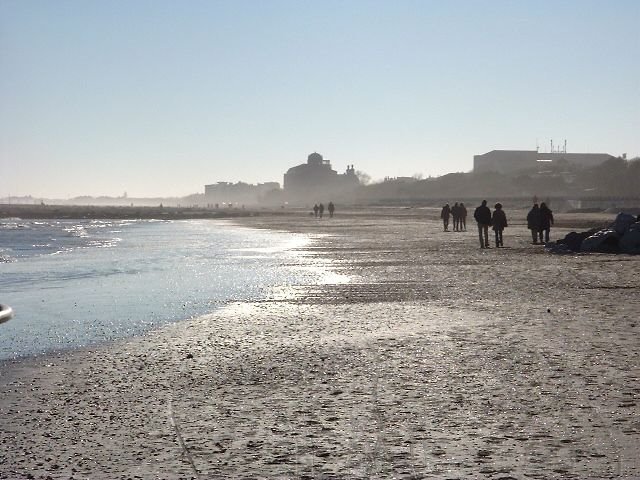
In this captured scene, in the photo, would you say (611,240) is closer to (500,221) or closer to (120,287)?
(500,221)

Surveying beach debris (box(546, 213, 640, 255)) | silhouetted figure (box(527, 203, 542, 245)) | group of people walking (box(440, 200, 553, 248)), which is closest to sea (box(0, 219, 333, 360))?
group of people walking (box(440, 200, 553, 248))

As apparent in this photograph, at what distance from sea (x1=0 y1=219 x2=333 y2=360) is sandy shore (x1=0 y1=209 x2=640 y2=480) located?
1.10 m

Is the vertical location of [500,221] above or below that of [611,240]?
above

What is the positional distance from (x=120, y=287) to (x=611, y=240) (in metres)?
17.1

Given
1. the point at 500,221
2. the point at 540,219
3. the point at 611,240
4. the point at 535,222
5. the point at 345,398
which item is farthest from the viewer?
the point at 535,222

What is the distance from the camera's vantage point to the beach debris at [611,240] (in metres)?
26.7

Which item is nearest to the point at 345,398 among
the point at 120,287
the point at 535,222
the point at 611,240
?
the point at 120,287

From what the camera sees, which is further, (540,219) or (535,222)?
(535,222)

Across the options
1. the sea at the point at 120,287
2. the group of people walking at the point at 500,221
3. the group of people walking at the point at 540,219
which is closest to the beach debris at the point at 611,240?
the group of people walking at the point at 500,221

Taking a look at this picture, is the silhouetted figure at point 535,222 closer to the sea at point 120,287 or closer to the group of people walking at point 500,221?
the group of people walking at point 500,221

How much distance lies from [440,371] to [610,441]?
282 cm

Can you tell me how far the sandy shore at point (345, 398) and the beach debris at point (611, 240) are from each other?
44.3 feet

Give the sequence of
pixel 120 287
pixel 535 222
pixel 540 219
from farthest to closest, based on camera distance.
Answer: pixel 535 222, pixel 540 219, pixel 120 287

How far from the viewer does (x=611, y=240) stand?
27672mm
